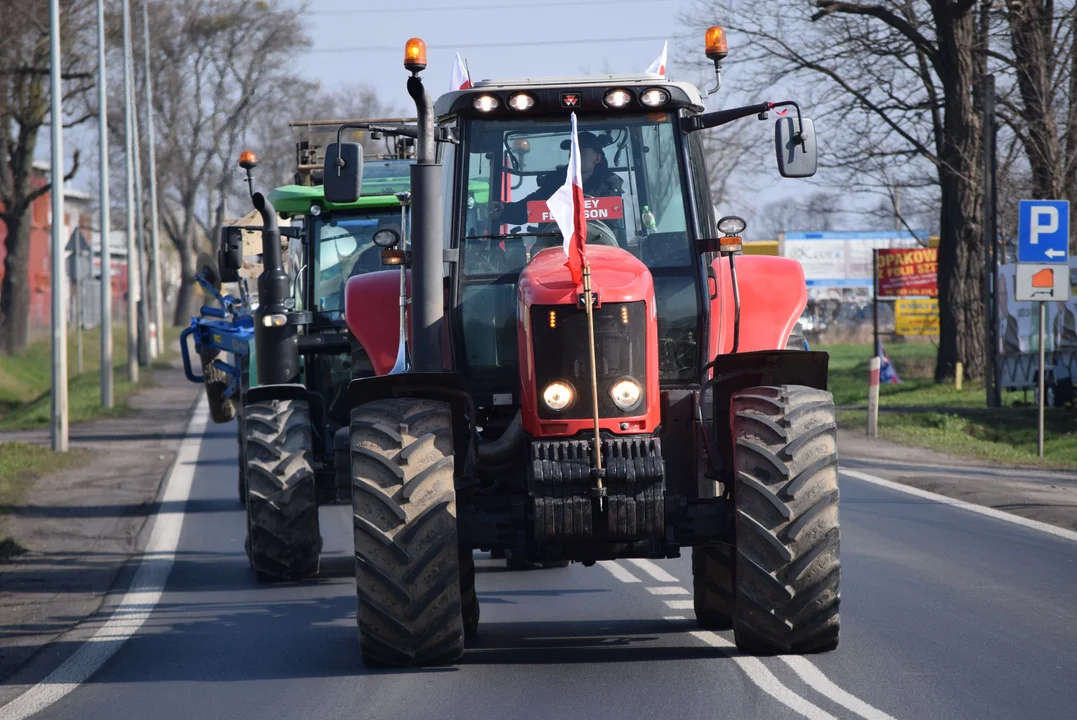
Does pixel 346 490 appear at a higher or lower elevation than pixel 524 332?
lower

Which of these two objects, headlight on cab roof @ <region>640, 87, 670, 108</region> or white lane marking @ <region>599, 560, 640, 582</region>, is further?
white lane marking @ <region>599, 560, 640, 582</region>

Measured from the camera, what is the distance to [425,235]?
26.5ft

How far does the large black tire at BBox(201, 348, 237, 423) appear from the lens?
1967cm

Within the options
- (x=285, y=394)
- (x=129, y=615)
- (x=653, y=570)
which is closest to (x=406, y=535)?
(x=129, y=615)

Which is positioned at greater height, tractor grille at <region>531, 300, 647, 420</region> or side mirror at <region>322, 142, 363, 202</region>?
side mirror at <region>322, 142, 363, 202</region>

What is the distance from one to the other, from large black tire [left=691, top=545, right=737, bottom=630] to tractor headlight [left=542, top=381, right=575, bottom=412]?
1.72 meters

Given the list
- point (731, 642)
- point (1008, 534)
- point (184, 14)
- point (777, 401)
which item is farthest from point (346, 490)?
point (184, 14)

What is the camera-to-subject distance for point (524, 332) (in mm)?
7676

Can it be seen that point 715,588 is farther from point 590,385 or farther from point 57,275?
point 57,275

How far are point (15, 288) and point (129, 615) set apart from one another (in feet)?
133

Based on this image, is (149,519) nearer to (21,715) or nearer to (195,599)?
(195,599)

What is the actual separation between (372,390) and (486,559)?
4864 millimetres

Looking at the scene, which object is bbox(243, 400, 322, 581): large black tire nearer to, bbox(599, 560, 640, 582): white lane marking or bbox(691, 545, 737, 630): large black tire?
bbox(599, 560, 640, 582): white lane marking

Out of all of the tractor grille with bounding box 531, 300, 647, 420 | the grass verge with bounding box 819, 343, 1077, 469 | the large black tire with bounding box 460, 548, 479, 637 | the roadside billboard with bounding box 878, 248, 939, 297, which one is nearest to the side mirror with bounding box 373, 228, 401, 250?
the large black tire with bounding box 460, 548, 479, 637
